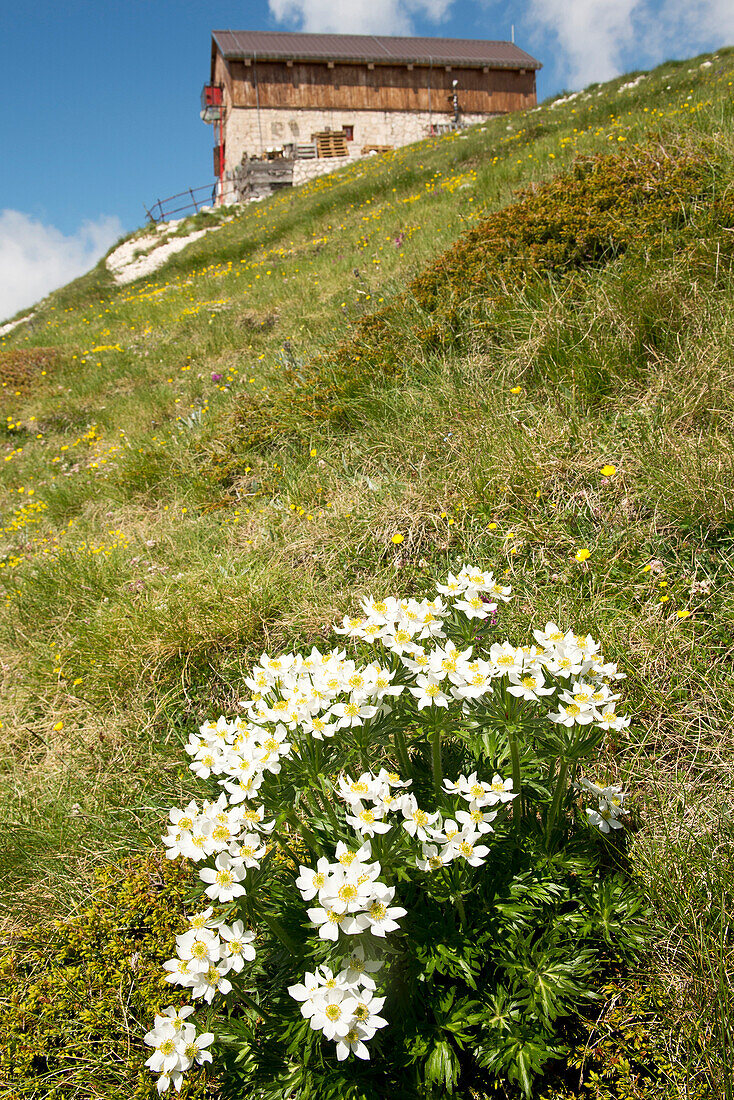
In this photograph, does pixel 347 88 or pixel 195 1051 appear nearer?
pixel 195 1051

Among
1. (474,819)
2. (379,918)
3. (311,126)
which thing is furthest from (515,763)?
(311,126)

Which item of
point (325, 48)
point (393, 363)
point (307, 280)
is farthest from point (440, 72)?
point (393, 363)

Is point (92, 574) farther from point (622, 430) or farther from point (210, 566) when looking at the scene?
point (622, 430)

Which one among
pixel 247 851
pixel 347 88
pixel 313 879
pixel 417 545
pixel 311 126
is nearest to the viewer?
pixel 313 879

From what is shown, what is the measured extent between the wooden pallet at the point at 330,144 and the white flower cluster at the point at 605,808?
34.1 m

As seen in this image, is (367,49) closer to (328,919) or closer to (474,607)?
(474,607)

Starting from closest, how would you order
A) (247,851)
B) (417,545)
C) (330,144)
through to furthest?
(247,851) < (417,545) < (330,144)

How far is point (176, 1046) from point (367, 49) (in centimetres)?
4683

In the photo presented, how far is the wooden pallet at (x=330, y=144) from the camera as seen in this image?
2960cm

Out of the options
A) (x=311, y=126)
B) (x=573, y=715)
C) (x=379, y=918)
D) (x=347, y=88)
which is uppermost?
(x=347, y=88)

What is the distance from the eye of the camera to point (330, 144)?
29844 millimetres

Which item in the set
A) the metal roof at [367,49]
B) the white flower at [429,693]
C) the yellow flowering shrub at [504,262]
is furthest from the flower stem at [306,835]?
the metal roof at [367,49]

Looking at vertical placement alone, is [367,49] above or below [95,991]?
above

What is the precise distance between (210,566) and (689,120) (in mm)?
6853
